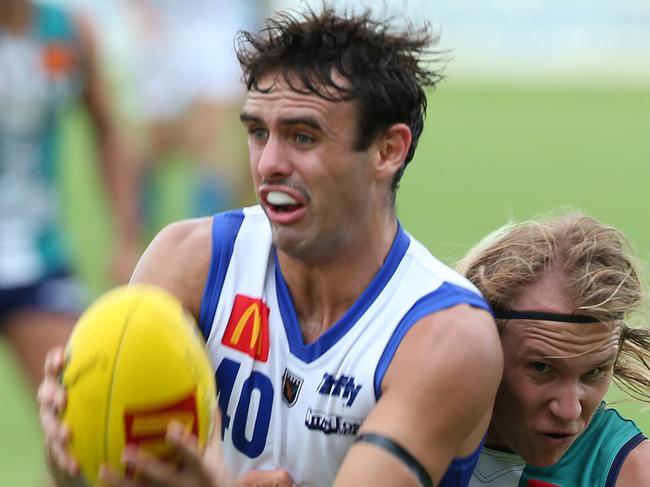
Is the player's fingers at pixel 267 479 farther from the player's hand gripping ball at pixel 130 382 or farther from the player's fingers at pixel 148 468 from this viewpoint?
the player's fingers at pixel 148 468

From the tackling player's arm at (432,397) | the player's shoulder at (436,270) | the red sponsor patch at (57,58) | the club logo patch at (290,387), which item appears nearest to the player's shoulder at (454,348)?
the tackling player's arm at (432,397)

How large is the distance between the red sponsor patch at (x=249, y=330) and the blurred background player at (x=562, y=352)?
70 cm

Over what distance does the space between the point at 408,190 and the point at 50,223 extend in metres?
11.0

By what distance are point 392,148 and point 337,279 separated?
1.42 ft

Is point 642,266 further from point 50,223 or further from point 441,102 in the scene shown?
point 441,102

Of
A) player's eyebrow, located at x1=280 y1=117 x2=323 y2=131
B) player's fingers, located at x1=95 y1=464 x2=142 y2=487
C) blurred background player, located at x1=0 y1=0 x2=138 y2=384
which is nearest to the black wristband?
player's fingers, located at x1=95 y1=464 x2=142 y2=487

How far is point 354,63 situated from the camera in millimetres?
4348

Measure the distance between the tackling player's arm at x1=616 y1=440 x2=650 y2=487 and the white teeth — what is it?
1.28 m

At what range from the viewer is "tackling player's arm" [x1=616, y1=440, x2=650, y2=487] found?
4375 mm

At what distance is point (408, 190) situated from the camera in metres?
17.8

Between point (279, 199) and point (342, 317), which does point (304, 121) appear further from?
point (342, 317)

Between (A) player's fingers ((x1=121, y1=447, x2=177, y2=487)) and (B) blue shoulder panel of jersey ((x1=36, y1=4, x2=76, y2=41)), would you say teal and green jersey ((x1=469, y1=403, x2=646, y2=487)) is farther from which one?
(B) blue shoulder panel of jersey ((x1=36, y1=4, x2=76, y2=41))

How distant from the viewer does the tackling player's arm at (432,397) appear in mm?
3918

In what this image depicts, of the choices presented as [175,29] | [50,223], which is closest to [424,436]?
[50,223]
